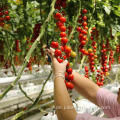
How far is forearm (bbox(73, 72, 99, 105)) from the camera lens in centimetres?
95

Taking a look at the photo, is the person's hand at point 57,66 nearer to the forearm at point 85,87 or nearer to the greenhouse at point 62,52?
the greenhouse at point 62,52

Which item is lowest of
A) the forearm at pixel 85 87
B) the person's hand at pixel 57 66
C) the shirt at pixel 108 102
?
the shirt at pixel 108 102

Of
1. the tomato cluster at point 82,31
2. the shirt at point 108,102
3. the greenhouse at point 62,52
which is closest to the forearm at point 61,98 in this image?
the greenhouse at point 62,52

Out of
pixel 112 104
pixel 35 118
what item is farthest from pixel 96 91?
pixel 35 118

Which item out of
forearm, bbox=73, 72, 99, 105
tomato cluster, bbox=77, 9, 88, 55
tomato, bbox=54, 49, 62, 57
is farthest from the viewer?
forearm, bbox=73, 72, 99, 105

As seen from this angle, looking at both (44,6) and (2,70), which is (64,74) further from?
(2,70)

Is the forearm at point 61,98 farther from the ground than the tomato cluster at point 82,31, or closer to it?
closer to it

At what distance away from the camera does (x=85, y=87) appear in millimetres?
988

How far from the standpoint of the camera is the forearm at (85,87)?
3.11ft

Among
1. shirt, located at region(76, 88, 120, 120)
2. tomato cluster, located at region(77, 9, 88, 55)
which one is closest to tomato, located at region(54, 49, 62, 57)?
tomato cluster, located at region(77, 9, 88, 55)

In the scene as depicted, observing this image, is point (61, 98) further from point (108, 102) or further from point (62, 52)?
point (108, 102)

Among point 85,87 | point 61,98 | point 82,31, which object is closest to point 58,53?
point 61,98

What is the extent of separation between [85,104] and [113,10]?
753mm

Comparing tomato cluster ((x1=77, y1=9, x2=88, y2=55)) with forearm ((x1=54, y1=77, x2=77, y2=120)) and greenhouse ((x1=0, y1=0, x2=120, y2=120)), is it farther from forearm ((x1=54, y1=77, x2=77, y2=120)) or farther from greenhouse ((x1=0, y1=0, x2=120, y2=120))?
forearm ((x1=54, y1=77, x2=77, y2=120))
